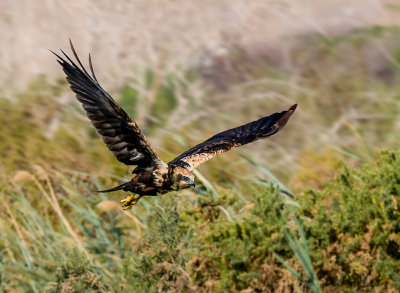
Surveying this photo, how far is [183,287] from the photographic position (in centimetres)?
598

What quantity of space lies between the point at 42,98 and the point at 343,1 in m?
7.30

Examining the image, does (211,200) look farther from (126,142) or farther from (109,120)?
(109,120)

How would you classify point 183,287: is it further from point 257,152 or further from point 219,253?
point 257,152

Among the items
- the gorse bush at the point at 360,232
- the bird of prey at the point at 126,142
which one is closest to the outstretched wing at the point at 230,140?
the bird of prey at the point at 126,142

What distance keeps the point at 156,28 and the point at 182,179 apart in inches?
365

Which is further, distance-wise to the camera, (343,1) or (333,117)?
(343,1)

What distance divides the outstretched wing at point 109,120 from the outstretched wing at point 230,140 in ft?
1.46

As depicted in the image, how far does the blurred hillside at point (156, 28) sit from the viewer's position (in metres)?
13.7

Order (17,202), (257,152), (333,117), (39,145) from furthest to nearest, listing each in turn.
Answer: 1. (333,117)
2. (257,152)
3. (39,145)
4. (17,202)

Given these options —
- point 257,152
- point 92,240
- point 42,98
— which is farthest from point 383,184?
point 42,98

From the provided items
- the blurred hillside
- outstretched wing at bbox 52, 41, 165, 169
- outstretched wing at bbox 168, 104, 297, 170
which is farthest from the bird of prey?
the blurred hillside

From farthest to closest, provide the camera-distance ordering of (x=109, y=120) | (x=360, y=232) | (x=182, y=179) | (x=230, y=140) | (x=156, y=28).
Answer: (x=156, y=28), (x=230, y=140), (x=360, y=232), (x=182, y=179), (x=109, y=120)

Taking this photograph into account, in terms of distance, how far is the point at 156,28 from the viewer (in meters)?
15.2

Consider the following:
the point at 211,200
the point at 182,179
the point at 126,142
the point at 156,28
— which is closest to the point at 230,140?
the point at 211,200
